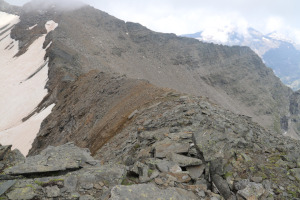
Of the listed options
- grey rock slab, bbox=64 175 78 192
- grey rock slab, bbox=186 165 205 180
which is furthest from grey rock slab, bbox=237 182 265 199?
grey rock slab, bbox=64 175 78 192

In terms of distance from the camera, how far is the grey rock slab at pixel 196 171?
8.66 m

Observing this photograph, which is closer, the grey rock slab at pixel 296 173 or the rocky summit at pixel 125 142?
the rocky summit at pixel 125 142

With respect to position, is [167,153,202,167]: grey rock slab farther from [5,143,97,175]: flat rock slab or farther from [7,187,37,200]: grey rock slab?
[7,187,37,200]: grey rock slab

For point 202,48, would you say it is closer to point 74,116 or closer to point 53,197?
point 74,116

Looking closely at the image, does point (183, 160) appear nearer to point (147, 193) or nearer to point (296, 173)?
point (147, 193)

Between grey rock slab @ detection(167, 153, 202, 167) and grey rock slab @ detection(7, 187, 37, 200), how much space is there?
17.0 ft

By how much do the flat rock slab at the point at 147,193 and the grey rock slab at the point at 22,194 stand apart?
247 centimetres

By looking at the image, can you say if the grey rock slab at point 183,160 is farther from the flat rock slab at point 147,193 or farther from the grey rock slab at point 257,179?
the grey rock slab at point 257,179

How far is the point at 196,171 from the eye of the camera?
29.1 ft

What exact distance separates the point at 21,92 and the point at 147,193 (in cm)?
5352

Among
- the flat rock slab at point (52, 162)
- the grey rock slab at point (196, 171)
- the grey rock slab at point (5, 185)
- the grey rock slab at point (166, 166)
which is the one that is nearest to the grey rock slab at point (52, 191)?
the grey rock slab at point (5, 185)

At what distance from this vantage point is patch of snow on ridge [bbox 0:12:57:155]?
34588mm

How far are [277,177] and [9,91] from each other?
60781 mm

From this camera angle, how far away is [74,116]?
29.8 meters
